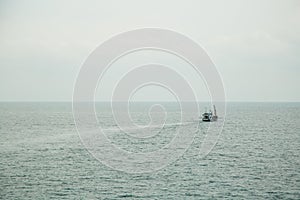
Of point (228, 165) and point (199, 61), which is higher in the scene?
point (199, 61)

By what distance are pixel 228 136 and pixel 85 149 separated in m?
44.4

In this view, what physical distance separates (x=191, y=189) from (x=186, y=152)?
2734 centimetres

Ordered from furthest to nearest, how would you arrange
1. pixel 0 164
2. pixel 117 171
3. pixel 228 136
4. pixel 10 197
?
pixel 228 136 < pixel 0 164 < pixel 117 171 < pixel 10 197

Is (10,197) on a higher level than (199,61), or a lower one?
lower

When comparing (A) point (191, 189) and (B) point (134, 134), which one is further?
(B) point (134, 134)

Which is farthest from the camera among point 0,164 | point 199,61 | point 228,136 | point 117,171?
point 228,136

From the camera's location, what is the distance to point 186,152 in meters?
75.8

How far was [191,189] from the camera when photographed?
159 ft

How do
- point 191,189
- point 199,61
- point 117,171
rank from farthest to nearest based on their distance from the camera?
1. point 117,171
2. point 199,61
3. point 191,189

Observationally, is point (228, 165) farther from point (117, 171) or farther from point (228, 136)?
point (228, 136)

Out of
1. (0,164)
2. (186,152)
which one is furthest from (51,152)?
(186,152)

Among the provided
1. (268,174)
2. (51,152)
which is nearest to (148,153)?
(51,152)

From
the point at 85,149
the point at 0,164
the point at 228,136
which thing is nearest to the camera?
the point at 0,164

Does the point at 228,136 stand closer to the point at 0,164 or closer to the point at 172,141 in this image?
the point at 172,141
